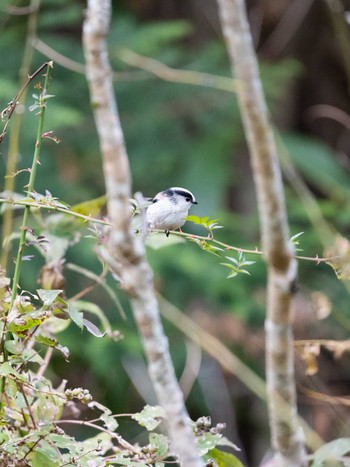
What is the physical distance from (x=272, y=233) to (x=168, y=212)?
40.0 inches

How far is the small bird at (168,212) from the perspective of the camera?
5.93 feet

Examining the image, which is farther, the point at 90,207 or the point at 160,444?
the point at 90,207

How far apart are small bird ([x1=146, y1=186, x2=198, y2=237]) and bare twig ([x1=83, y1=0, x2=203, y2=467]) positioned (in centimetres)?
90

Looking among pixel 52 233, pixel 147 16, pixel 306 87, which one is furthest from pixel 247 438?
pixel 52 233

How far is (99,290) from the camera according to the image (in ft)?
16.0

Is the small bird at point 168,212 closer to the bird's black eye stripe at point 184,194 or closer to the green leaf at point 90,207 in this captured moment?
the bird's black eye stripe at point 184,194

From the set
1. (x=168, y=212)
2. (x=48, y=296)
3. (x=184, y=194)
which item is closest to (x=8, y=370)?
(x=48, y=296)

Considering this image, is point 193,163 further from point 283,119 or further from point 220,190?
point 283,119

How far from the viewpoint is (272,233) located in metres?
0.81

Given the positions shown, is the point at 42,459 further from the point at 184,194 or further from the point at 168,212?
the point at 184,194

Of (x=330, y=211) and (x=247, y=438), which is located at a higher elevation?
(x=330, y=211)

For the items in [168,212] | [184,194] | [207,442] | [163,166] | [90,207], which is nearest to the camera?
[207,442]

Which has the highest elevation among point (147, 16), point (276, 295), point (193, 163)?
point (147, 16)

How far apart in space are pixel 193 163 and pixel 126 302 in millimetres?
941
